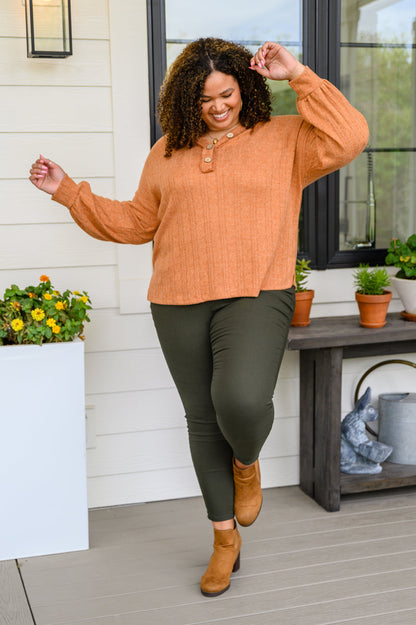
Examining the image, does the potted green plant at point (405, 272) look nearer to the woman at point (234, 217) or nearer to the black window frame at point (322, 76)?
the black window frame at point (322, 76)

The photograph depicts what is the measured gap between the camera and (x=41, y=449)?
2438mm

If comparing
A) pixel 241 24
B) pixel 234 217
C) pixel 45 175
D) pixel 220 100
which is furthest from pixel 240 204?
pixel 241 24

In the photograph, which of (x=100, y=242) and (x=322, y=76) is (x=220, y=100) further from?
(x=322, y=76)

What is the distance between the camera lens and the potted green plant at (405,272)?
284 cm

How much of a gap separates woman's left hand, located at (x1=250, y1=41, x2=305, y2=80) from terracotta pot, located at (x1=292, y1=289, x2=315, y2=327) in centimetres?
103

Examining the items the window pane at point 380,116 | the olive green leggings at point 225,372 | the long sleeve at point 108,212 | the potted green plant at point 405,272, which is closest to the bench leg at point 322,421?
the potted green plant at point 405,272

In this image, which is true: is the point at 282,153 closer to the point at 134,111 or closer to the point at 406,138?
the point at 134,111

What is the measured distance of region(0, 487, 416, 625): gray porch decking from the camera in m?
2.08

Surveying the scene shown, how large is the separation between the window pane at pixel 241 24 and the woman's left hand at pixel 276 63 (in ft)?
2.87

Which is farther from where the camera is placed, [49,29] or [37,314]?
[49,29]

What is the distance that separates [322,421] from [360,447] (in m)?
0.24

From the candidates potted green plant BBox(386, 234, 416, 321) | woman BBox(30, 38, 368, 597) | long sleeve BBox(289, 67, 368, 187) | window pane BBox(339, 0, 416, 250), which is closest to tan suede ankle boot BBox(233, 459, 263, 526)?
woman BBox(30, 38, 368, 597)

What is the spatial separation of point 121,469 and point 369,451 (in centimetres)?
101

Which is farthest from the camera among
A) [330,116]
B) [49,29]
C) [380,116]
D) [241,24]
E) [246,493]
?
[380,116]
